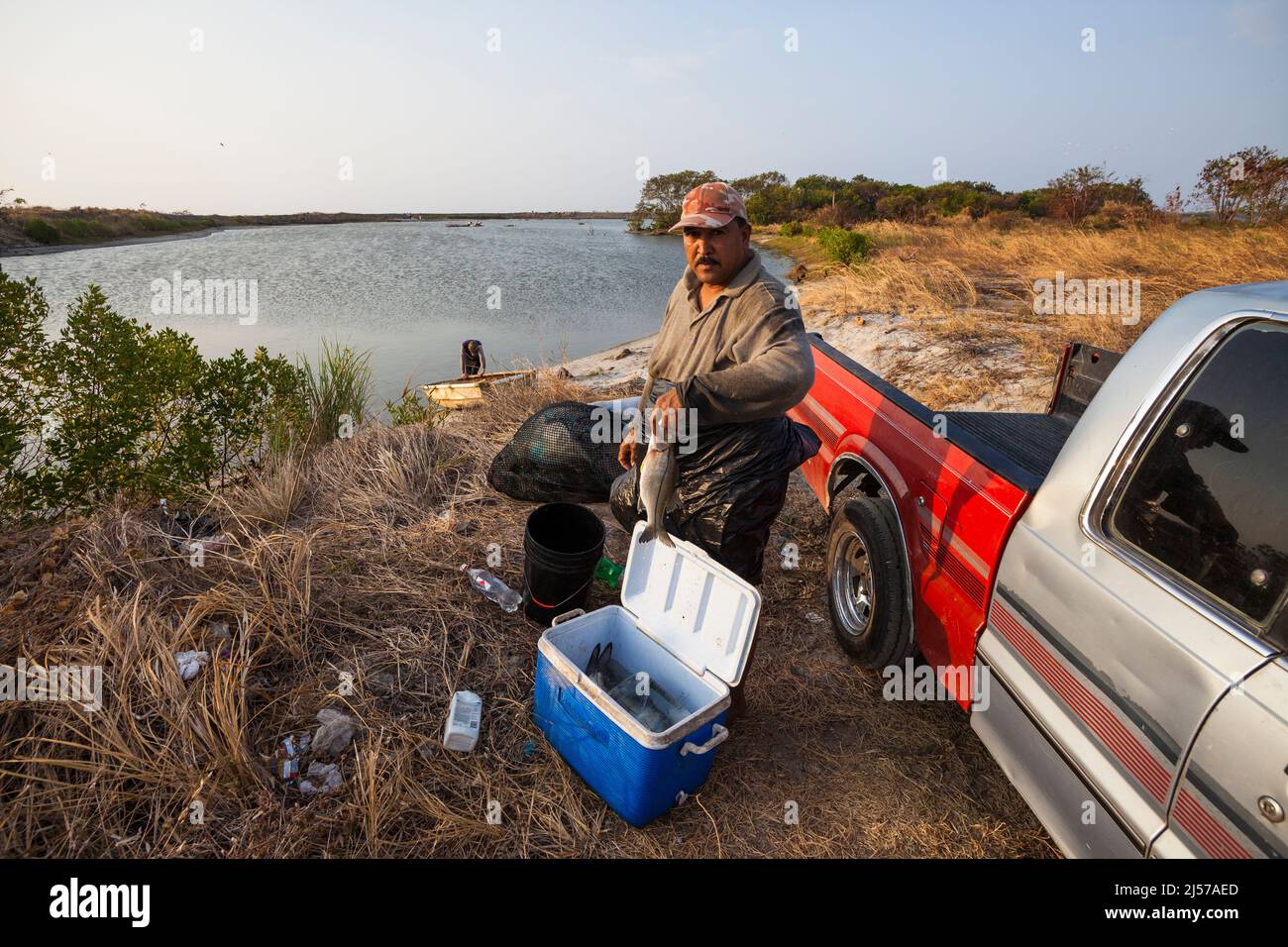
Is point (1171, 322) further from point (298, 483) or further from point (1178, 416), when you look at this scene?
point (298, 483)

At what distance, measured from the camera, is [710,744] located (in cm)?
257

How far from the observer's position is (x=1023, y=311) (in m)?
10.4

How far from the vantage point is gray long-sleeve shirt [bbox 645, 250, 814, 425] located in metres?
2.57

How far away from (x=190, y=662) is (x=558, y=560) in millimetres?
1724

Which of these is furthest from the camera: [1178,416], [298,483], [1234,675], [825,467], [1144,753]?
[298,483]

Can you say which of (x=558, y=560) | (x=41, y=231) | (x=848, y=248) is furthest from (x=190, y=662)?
(x=41, y=231)

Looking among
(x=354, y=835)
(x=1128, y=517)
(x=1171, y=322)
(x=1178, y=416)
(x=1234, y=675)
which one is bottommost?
(x=354, y=835)

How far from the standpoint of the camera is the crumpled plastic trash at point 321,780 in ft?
8.71

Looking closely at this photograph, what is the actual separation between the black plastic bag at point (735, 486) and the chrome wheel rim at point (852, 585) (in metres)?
0.73

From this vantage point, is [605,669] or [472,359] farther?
[472,359]

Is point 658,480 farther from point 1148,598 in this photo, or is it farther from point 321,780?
point 321,780

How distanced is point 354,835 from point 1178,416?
3122 millimetres

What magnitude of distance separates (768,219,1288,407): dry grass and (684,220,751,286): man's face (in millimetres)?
5644

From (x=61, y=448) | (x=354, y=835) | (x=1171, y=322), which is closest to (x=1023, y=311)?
(x=1171, y=322)
